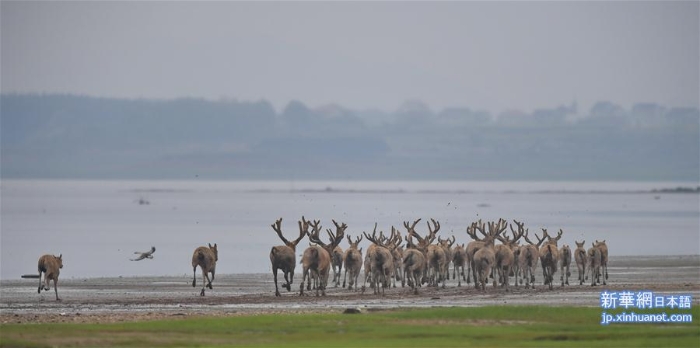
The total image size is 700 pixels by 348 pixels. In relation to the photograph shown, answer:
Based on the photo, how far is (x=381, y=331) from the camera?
102 ft

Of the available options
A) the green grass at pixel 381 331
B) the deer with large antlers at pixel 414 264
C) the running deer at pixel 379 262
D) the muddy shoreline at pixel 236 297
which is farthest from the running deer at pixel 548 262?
the green grass at pixel 381 331

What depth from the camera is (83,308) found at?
127 ft

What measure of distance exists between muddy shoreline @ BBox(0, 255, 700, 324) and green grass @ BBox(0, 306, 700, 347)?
2554 mm

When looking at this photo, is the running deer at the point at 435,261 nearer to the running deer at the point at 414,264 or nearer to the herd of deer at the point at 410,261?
the herd of deer at the point at 410,261

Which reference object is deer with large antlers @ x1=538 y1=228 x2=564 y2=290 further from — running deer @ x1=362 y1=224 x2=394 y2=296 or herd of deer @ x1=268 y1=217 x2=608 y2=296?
running deer @ x1=362 y1=224 x2=394 y2=296

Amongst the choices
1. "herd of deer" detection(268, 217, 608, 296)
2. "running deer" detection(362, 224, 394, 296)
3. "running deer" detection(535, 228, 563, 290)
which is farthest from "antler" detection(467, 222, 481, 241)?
"running deer" detection(362, 224, 394, 296)

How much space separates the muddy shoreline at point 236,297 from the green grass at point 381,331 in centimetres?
255

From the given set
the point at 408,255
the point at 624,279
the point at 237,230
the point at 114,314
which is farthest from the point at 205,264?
the point at 237,230

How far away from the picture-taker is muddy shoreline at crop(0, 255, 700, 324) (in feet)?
122

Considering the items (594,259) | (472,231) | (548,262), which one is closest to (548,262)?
(548,262)

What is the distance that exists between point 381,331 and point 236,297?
12.5 m

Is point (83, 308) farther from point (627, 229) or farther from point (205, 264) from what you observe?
point (627, 229)

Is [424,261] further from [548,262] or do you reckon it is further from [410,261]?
[548,262]

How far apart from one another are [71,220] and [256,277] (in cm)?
8102
